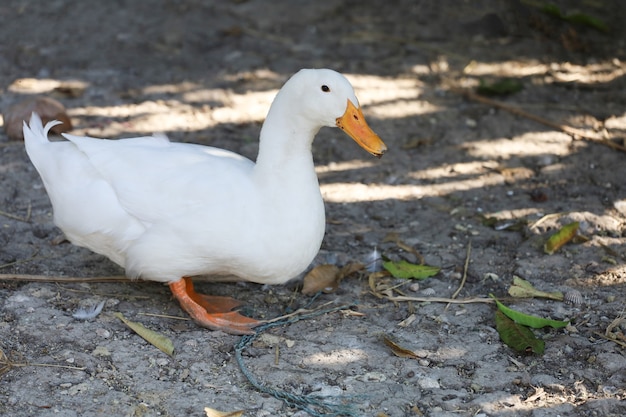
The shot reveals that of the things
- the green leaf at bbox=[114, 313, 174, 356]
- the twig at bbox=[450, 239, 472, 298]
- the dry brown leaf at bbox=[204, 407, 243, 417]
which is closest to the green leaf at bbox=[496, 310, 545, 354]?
the twig at bbox=[450, 239, 472, 298]

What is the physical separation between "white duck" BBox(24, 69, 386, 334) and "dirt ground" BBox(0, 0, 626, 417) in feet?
0.88

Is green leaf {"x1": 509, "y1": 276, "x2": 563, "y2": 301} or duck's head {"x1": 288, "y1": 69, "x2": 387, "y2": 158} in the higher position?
duck's head {"x1": 288, "y1": 69, "x2": 387, "y2": 158}

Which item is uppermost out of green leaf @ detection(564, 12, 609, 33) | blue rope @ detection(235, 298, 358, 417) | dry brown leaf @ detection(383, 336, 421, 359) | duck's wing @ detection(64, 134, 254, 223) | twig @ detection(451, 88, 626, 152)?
duck's wing @ detection(64, 134, 254, 223)

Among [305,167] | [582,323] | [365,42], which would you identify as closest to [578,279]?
[582,323]

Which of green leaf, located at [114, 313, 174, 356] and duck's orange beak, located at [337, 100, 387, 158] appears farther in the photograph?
duck's orange beak, located at [337, 100, 387, 158]

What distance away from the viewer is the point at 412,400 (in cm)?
310

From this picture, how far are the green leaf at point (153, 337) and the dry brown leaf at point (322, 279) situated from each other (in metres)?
0.76

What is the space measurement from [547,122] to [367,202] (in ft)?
4.60

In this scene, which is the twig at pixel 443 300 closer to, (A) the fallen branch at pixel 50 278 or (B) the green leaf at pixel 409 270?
(B) the green leaf at pixel 409 270

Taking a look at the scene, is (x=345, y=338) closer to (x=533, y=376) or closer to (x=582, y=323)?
(x=533, y=376)

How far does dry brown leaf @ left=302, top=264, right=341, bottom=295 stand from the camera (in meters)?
3.89

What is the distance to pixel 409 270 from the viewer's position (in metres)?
3.99

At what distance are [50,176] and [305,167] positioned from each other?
1099mm

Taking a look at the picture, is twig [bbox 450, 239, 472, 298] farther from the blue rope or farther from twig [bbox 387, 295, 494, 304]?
the blue rope
